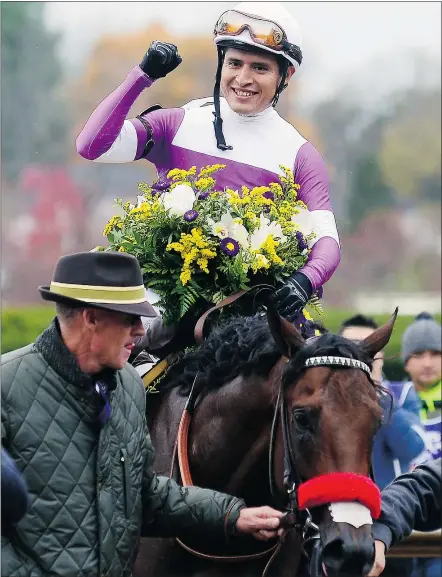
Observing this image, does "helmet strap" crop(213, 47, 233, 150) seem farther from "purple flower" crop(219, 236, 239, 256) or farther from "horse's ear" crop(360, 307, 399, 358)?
"horse's ear" crop(360, 307, 399, 358)

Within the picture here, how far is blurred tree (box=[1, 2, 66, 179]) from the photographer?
12031 millimetres

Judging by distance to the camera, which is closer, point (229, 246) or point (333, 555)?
point (333, 555)

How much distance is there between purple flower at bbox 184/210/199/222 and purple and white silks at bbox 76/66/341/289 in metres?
0.37

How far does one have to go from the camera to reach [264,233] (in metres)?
5.38

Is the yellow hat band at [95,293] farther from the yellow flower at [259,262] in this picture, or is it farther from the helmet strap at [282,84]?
the helmet strap at [282,84]

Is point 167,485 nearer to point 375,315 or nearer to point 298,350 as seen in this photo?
point 298,350

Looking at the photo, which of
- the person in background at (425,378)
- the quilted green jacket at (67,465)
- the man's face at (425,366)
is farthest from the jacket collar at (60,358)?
the man's face at (425,366)

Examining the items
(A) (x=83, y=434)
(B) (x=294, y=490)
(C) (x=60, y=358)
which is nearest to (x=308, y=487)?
(B) (x=294, y=490)

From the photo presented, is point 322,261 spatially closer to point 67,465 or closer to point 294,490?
point 294,490

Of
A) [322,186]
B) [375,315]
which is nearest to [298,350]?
[322,186]

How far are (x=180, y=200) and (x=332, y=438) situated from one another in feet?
4.91

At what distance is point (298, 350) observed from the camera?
452 cm

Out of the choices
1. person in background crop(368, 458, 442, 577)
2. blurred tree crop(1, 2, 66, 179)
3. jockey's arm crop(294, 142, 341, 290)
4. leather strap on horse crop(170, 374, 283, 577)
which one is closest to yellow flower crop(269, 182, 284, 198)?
jockey's arm crop(294, 142, 341, 290)

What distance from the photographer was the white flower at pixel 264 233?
17.6 ft
